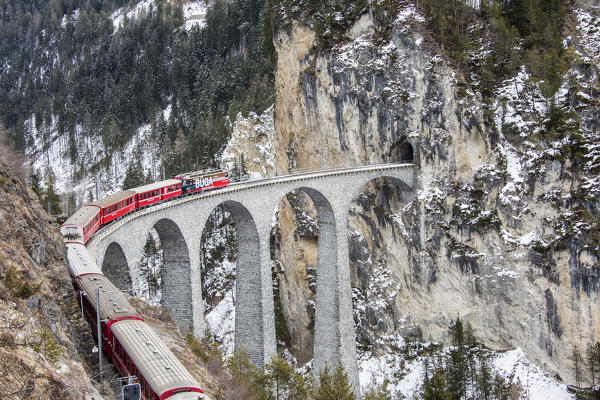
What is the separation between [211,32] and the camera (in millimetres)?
94750

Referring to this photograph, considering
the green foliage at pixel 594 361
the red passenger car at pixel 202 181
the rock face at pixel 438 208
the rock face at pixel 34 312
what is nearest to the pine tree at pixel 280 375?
the red passenger car at pixel 202 181

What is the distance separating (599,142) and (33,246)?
144 feet

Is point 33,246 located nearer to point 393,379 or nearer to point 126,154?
point 393,379

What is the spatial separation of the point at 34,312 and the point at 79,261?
832 cm

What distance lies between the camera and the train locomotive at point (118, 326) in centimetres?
1638

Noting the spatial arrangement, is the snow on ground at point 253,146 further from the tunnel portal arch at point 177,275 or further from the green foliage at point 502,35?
the tunnel portal arch at point 177,275

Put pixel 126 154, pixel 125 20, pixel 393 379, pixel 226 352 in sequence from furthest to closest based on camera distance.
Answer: pixel 125 20, pixel 126 154, pixel 226 352, pixel 393 379

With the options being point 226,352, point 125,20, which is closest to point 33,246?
point 226,352

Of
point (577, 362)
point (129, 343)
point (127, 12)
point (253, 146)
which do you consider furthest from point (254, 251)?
point (127, 12)

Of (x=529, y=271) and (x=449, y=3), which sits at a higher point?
(x=449, y=3)

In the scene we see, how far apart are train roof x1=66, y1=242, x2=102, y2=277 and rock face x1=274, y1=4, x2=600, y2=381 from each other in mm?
28597

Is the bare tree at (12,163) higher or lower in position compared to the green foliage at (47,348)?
higher

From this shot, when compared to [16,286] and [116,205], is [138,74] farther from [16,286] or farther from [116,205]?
[16,286]

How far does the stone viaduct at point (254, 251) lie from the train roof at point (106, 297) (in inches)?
198
